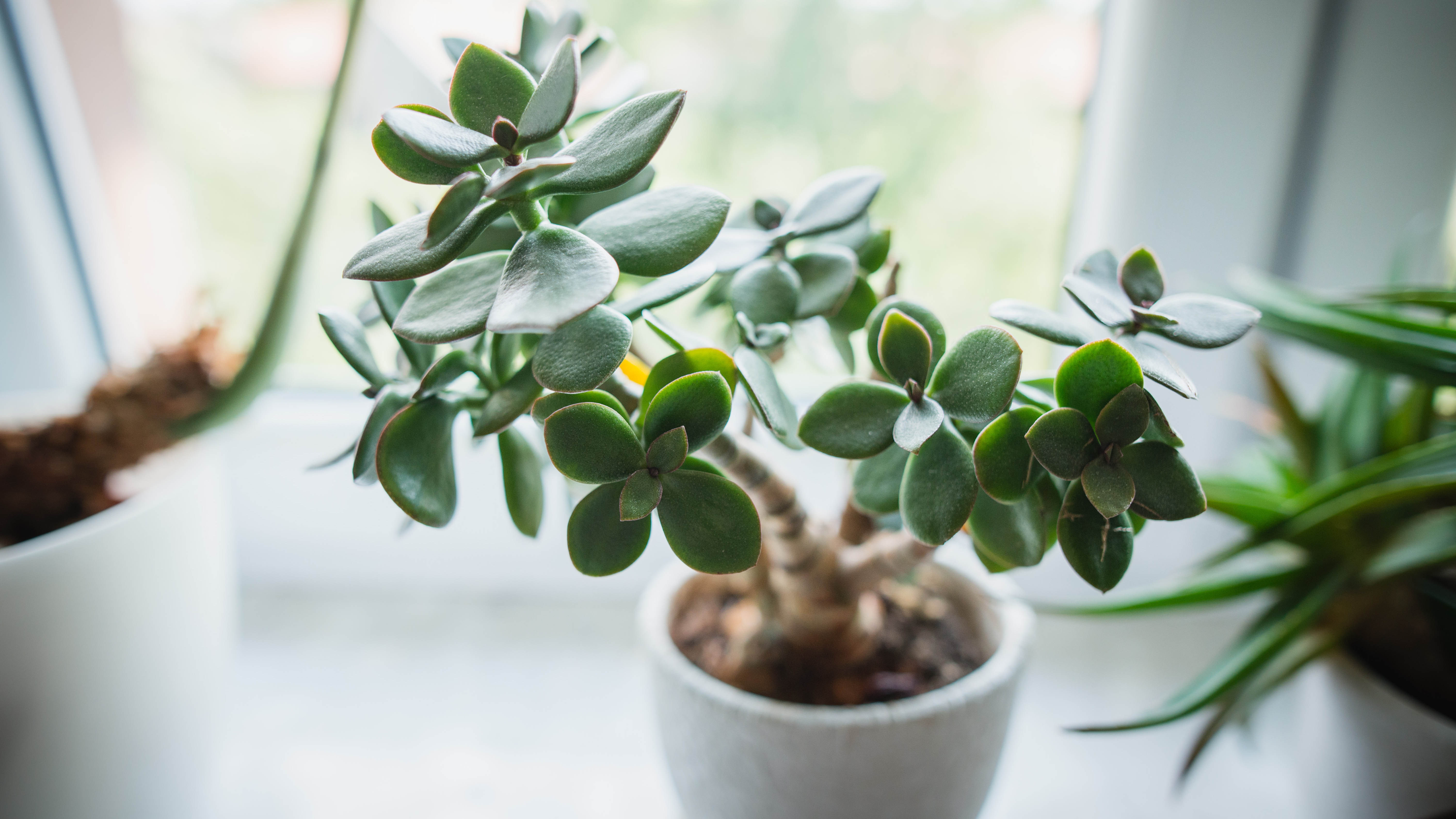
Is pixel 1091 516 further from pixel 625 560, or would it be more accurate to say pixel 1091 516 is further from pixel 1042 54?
pixel 1042 54

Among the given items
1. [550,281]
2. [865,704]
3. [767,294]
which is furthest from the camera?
[865,704]

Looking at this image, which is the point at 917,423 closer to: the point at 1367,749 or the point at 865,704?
the point at 865,704

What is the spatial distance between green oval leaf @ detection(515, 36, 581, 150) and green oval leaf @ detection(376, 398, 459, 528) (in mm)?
103

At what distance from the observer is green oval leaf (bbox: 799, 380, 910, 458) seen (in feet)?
0.87

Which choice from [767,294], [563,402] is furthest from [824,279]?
[563,402]

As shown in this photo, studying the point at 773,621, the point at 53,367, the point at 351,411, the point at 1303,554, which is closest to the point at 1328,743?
the point at 1303,554

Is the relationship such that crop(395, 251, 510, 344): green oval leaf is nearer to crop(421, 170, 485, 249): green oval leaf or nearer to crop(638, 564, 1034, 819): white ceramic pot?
crop(421, 170, 485, 249): green oval leaf

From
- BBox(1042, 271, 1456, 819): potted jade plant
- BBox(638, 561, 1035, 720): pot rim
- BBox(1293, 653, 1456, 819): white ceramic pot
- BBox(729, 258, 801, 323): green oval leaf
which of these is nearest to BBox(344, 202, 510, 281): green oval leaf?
BBox(729, 258, 801, 323): green oval leaf

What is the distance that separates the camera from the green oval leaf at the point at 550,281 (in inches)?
7.7

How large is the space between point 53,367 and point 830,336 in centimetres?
76

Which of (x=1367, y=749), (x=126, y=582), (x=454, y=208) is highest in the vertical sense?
(x=454, y=208)

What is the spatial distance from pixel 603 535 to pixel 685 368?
6 centimetres

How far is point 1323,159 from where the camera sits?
0.63 meters

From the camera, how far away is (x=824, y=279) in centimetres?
33
